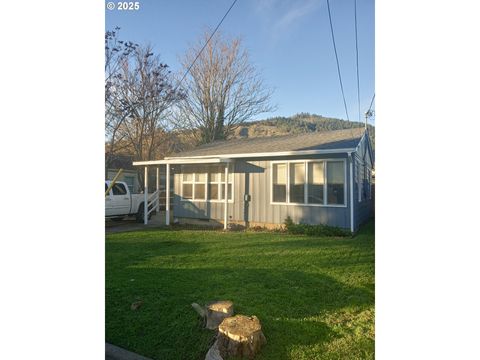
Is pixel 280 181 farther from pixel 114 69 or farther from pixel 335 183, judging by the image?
pixel 114 69

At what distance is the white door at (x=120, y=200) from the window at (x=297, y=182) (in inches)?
135

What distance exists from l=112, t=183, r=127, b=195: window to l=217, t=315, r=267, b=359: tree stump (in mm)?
5345

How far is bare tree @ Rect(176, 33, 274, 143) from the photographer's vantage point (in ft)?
7.30

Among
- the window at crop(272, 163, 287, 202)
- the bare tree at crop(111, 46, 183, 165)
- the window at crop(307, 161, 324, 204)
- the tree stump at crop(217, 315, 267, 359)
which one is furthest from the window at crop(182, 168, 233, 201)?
the tree stump at crop(217, 315, 267, 359)

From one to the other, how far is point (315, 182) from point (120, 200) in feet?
12.8

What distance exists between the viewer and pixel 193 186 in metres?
6.34

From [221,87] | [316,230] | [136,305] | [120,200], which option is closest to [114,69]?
[221,87]

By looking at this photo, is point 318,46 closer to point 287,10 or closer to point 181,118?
point 287,10

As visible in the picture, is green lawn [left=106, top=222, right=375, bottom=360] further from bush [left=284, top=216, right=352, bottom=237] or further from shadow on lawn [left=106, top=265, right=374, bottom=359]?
bush [left=284, top=216, right=352, bottom=237]

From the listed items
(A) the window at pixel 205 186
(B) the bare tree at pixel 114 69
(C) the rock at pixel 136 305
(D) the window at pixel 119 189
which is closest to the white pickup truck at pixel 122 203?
(D) the window at pixel 119 189

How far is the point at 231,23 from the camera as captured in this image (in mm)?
1999
